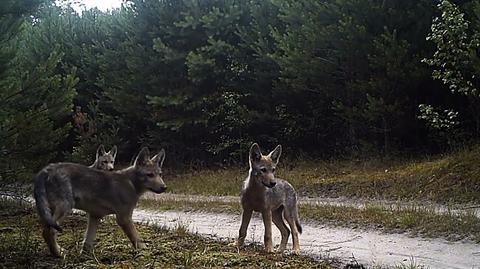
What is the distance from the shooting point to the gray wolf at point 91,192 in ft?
23.9

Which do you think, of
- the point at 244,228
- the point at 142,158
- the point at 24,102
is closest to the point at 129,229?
the point at 142,158

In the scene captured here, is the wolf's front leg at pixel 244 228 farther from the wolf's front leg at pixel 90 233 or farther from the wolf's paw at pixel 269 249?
the wolf's front leg at pixel 90 233

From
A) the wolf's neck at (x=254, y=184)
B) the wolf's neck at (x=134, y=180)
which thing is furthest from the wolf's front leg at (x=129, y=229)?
the wolf's neck at (x=254, y=184)

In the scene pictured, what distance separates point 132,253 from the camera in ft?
24.9

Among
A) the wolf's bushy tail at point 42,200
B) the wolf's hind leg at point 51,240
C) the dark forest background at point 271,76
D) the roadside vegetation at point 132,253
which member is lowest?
the roadside vegetation at point 132,253

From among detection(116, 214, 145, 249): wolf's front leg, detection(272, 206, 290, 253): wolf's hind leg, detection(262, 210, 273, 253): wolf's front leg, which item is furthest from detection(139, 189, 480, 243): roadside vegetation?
detection(116, 214, 145, 249): wolf's front leg

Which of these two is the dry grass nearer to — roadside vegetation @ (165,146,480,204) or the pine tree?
roadside vegetation @ (165,146,480,204)

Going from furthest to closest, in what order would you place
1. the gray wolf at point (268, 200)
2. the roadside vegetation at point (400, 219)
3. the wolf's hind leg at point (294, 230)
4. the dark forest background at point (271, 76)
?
the dark forest background at point (271, 76) → the roadside vegetation at point (400, 219) → the wolf's hind leg at point (294, 230) → the gray wolf at point (268, 200)

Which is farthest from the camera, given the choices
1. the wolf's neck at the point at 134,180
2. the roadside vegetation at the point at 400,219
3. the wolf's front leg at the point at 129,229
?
the roadside vegetation at the point at 400,219

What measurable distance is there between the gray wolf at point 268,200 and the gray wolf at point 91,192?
5.16 ft

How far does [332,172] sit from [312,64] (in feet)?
13.6

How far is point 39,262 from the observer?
7055 millimetres

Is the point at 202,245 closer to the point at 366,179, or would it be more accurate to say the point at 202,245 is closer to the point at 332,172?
the point at 366,179

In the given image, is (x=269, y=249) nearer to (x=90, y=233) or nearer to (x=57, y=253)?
(x=90, y=233)
